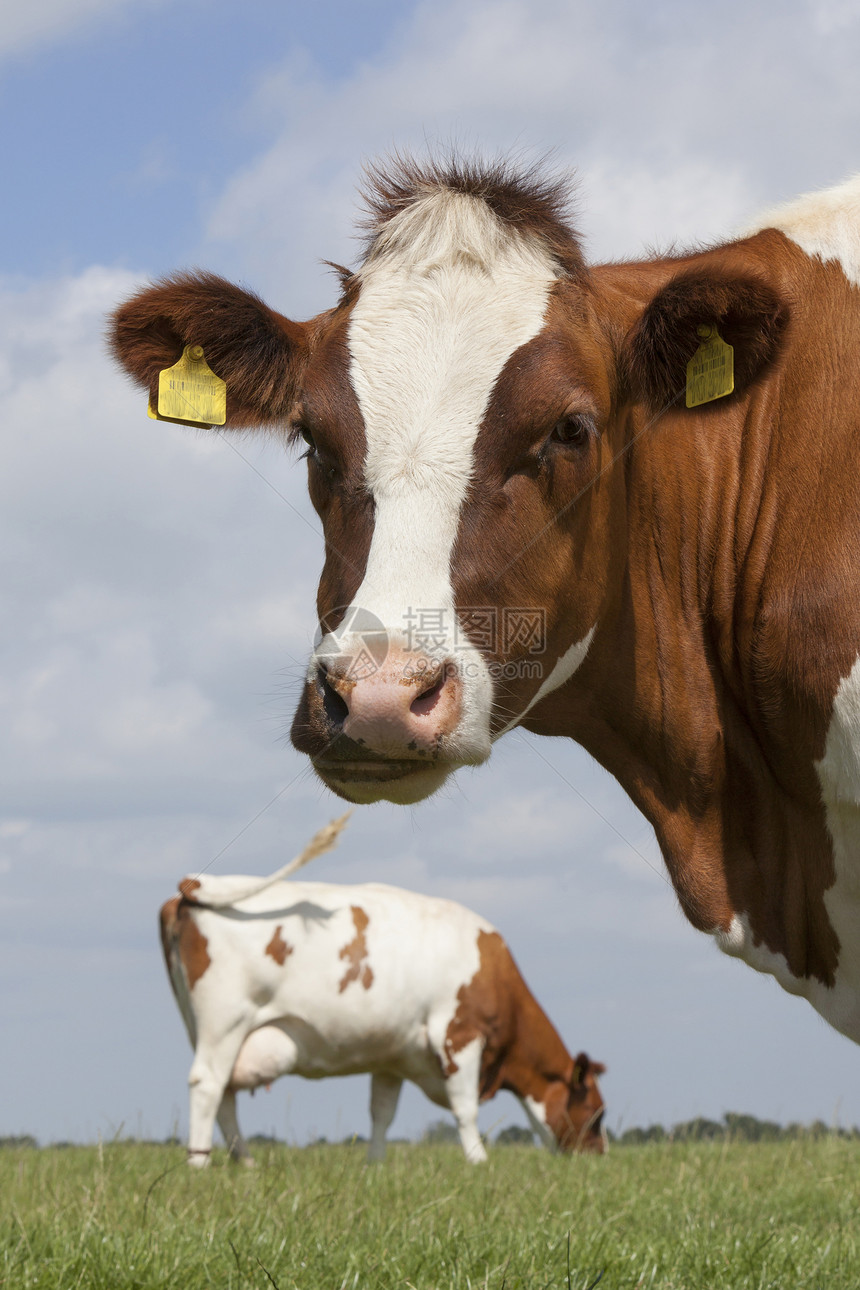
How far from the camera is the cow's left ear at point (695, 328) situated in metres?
3.87

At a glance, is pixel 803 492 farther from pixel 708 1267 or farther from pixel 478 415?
pixel 708 1267

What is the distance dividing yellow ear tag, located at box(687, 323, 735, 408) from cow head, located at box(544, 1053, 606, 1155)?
1131cm

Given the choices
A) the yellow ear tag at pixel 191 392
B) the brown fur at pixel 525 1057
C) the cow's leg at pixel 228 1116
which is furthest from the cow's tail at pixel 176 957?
the yellow ear tag at pixel 191 392

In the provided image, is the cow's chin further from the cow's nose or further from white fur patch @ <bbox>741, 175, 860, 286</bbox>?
white fur patch @ <bbox>741, 175, 860, 286</bbox>

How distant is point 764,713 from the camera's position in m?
3.96

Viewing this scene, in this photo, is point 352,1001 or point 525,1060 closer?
point 352,1001

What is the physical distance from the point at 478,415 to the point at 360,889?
1052cm

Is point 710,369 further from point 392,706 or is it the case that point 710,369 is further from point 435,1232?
point 435,1232

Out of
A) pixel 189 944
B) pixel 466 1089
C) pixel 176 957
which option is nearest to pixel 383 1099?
pixel 466 1089

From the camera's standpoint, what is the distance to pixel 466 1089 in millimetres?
12891

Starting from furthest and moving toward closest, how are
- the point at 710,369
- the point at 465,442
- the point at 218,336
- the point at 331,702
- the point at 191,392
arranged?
the point at 191,392 < the point at 218,336 < the point at 710,369 < the point at 465,442 < the point at 331,702

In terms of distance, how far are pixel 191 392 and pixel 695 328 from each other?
1.98 metres

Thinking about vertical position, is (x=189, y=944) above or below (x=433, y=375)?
below

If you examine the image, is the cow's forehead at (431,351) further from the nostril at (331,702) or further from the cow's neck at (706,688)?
the cow's neck at (706,688)
